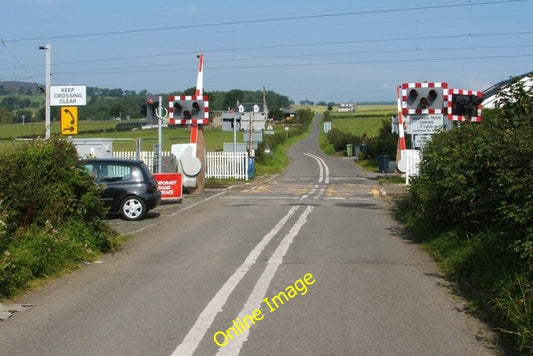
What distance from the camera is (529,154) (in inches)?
301

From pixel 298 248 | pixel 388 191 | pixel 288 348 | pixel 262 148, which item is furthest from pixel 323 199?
pixel 262 148

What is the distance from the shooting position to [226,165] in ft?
113

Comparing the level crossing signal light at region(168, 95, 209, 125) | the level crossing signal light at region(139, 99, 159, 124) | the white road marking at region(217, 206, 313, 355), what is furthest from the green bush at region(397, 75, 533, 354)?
the level crossing signal light at region(168, 95, 209, 125)

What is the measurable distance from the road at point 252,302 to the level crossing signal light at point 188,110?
11.3 metres

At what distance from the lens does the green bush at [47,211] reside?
29.7 ft

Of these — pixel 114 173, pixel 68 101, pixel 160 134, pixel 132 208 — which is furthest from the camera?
pixel 160 134

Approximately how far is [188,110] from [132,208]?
886cm

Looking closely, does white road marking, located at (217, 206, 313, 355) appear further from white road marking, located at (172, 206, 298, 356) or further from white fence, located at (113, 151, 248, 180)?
white fence, located at (113, 151, 248, 180)

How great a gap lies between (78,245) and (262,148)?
130 feet

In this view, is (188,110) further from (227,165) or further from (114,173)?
(227,165)

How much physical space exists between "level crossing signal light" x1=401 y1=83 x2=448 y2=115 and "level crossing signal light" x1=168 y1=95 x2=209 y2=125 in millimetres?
8158

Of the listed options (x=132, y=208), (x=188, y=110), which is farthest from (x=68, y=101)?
(x=188, y=110)

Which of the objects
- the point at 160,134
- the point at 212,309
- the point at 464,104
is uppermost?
the point at 464,104

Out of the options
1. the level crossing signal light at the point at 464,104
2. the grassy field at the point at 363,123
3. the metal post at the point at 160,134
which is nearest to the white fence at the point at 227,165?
the metal post at the point at 160,134
